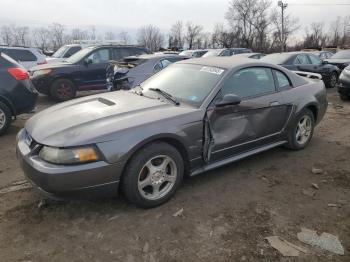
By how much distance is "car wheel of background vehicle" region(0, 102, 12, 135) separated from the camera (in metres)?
6.44

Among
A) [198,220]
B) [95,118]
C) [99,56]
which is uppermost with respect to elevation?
[99,56]

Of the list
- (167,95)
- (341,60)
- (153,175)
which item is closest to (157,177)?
(153,175)

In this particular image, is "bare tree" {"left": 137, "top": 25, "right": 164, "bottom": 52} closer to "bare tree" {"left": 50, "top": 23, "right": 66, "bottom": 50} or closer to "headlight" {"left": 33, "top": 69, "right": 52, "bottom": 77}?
"bare tree" {"left": 50, "top": 23, "right": 66, "bottom": 50}

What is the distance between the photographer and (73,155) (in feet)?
10.6

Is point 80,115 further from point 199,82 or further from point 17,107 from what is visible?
point 17,107

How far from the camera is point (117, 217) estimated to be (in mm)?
3582

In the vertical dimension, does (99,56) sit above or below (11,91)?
above

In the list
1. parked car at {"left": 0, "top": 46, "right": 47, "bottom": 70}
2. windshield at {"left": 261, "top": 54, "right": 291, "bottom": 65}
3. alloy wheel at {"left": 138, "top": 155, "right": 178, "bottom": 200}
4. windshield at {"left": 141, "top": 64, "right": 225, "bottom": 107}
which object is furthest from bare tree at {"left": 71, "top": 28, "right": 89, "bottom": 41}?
alloy wheel at {"left": 138, "top": 155, "right": 178, "bottom": 200}

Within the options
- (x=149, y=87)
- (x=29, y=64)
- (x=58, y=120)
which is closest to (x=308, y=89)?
(x=149, y=87)

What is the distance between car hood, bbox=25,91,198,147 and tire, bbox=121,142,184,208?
311 mm

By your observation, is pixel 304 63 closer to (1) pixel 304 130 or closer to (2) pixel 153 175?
(1) pixel 304 130

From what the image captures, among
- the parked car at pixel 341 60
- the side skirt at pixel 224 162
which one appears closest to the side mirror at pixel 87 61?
the side skirt at pixel 224 162

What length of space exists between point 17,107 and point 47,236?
13.2ft

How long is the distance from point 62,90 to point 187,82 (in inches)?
271
